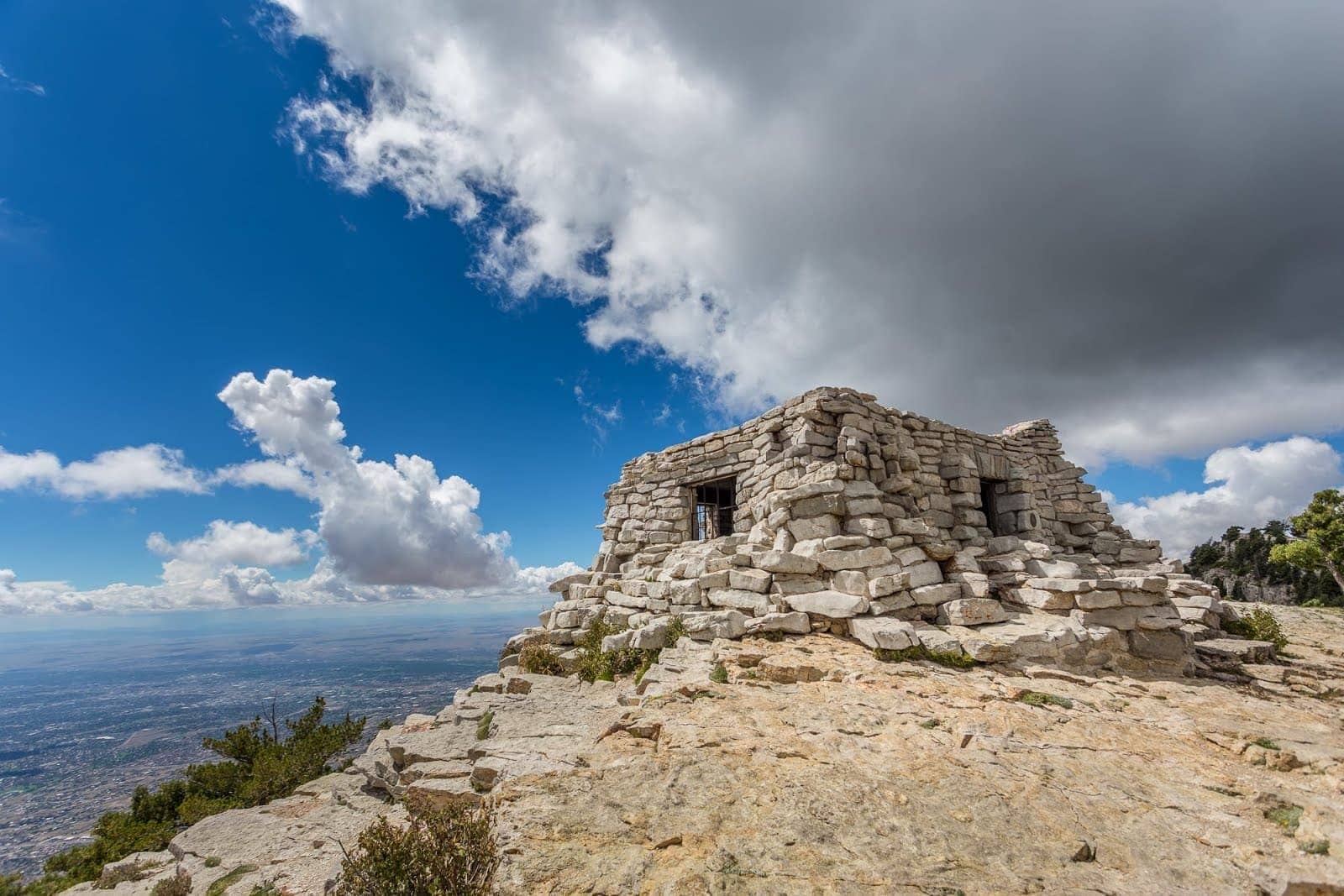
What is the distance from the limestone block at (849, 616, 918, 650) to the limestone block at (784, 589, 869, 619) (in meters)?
0.32

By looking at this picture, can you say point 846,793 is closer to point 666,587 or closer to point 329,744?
point 666,587

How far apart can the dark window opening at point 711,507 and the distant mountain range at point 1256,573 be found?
5206 centimetres

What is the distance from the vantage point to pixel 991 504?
16.3 metres

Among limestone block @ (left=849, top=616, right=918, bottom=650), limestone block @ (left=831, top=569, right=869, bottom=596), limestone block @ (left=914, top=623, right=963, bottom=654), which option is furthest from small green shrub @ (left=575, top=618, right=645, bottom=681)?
limestone block @ (left=914, top=623, right=963, bottom=654)

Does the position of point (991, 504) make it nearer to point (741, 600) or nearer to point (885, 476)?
point (885, 476)

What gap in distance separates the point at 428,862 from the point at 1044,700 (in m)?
8.49

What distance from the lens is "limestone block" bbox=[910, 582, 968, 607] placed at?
1079cm

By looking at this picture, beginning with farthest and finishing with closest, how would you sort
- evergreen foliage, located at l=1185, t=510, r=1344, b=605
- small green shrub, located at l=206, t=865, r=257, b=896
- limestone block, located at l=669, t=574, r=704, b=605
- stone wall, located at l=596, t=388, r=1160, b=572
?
evergreen foliage, located at l=1185, t=510, r=1344, b=605 → stone wall, located at l=596, t=388, r=1160, b=572 → limestone block, located at l=669, t=574, r=704, b=605 → small green shrub, located at l=206, t=865, r=257, b=896

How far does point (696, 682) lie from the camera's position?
841 cm

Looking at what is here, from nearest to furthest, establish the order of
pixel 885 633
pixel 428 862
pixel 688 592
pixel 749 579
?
pixel 428 862
pixel 885 633
pixel 749 579
pixel 688 592

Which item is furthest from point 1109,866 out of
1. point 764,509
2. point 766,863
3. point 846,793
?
point 764,509

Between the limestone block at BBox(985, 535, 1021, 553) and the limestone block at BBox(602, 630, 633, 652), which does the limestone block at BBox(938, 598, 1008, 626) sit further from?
the limestone block at BBox(602, 630, 633, 652)

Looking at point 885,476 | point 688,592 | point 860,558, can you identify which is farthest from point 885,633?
point 885,476

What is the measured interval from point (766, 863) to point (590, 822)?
1.64 m
